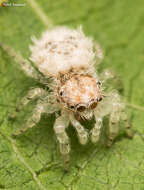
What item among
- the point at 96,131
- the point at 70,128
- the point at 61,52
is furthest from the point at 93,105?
the point at 61,52

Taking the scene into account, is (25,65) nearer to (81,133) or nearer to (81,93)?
(81,93)

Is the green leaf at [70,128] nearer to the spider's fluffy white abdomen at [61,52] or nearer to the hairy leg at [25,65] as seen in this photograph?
the hairy leg at [25,65]

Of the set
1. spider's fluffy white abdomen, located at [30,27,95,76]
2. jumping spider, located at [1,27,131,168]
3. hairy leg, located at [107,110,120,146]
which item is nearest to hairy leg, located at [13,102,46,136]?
jumping spider, located at [1,27,131,168]

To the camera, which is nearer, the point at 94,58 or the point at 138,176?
the point at 138,176

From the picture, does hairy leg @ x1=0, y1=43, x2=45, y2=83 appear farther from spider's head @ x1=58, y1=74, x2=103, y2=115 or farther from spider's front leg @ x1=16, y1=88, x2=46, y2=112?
spider's head @ x1=58, y1=74, x2=103, y2=115

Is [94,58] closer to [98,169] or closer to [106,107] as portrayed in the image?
[106,107]

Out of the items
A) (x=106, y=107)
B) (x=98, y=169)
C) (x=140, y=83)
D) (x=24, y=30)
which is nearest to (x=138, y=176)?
(x=98, y=169)

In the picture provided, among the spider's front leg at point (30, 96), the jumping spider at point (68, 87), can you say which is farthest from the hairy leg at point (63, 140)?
the spider's front leg at point (30, 96)
